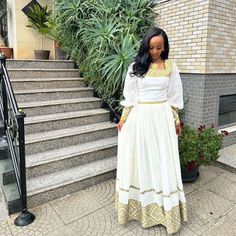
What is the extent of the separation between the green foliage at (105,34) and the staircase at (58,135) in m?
0.38

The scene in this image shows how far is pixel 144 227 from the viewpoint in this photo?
2127 mm

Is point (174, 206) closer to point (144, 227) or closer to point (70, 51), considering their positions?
point (144, 227)

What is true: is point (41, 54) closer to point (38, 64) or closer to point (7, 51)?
point (7, 51)

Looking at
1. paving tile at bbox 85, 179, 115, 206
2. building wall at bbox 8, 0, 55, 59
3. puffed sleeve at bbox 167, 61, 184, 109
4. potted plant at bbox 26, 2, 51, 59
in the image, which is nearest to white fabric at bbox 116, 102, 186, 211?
puffed sleeve at bbox 167, 61, 184, 109

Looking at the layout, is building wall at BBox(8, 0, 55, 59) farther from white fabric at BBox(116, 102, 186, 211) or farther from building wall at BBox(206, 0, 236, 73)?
white fabric at BBox(116, 102, 186, 211)

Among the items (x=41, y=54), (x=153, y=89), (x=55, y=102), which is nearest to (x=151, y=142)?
(x=153, y=89)

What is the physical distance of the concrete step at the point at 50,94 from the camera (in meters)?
3.56

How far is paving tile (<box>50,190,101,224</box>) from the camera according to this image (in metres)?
2.32

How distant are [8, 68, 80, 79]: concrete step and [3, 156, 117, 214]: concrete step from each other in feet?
6.32

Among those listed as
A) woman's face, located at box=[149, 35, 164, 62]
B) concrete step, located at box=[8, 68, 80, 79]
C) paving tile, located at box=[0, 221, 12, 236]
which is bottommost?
paving tile, located at box=[0, 221, 12, 236]

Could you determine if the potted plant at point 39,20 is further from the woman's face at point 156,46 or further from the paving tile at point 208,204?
the paving tile at point 208,204

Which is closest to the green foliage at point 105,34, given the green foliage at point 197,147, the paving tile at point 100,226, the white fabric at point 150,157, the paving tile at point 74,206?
the green foliage at point 197,147

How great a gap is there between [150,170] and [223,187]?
50.6 inches

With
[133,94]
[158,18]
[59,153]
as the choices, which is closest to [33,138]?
[59,153]
